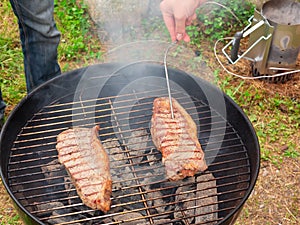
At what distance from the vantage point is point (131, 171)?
2795mm

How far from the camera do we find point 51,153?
3199 mm

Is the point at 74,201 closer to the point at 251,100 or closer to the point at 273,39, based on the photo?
the point at 251,100

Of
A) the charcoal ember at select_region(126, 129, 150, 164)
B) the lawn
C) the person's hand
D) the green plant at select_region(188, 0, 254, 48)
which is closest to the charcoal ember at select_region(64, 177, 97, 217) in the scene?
the charcoal ember at select_region(126, 129, 150, 164)

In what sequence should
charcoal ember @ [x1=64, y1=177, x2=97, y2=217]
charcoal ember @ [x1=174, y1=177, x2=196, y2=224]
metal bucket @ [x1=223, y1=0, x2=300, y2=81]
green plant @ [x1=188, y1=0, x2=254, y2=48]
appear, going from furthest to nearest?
green plant @ [x1=188, y1=0, x2=254, y2=48] < metal bucket @ [x1=223, y1=0, x2=300, y2=81] < charcoal ember @ [x1=174, y1=177, x2=196, y2=224] < charcoal ember @ [x1=64, y1=177, x2=97, y2=217]

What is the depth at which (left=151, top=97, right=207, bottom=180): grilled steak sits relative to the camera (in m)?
2.71

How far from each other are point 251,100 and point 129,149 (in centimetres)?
205

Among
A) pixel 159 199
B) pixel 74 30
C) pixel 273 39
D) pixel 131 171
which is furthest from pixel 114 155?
pixel 74 30

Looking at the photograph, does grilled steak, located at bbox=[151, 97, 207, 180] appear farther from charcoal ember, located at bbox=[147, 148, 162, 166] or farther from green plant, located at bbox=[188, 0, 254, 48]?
green plant, located at bbox=[188, 0, 254, 48]

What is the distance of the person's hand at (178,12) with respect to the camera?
2.53m

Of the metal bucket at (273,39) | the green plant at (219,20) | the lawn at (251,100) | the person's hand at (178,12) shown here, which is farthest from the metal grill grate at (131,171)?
the green plant at (219,20)

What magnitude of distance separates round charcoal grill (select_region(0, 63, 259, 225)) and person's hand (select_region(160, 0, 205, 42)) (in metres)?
0.60

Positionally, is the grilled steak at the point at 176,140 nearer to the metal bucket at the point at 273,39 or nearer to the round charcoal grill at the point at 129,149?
the round charcoal grill at the point at 129,149

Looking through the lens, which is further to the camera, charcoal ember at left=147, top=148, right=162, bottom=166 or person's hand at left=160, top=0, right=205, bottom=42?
charcoal ember at left=147, top=148, right=162, bottom=166

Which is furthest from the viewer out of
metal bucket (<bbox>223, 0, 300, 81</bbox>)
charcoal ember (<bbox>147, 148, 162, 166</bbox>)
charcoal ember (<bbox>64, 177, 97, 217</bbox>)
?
metal bucket (<bbox>223, 0, 300, 81</bbox>)
